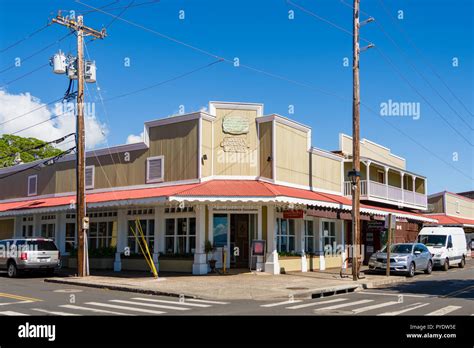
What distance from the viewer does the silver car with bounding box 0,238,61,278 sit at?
23.3 m

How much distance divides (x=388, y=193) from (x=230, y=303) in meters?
23.0

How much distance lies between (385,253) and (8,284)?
639 inches

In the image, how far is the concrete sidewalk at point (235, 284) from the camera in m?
17.0

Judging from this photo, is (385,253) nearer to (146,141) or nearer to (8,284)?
(146,141)

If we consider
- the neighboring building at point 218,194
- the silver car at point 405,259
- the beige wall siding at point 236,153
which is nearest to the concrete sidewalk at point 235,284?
the silver car at point 405,259

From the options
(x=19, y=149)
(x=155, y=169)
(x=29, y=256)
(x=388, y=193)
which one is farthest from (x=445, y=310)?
(x=19, y=149)

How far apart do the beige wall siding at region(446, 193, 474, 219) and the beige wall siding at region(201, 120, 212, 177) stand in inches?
1440

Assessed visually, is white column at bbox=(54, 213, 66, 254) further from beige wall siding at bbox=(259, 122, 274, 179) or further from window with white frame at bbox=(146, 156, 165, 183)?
beige wall siding at bbox=(259, 122, 274, 179)

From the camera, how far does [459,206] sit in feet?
187

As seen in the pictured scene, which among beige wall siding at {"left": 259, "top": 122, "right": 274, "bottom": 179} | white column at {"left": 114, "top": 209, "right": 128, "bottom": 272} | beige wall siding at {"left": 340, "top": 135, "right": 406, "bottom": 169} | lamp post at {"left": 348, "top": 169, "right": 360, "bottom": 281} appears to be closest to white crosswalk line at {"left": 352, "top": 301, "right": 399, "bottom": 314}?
lamp post at {"left": 348, "top": 169, "right": 360, "bottom": 281}

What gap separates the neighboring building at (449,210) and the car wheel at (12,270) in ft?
121

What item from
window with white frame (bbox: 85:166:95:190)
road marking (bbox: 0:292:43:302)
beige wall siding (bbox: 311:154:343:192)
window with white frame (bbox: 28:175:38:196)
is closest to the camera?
road marking (bbox: 0:292:43:302)

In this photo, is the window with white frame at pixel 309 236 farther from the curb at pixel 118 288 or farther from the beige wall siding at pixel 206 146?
the curb at pixel 118 288

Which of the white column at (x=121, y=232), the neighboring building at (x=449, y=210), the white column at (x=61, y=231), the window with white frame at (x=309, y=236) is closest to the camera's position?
the white column at (x=121, y=232)
